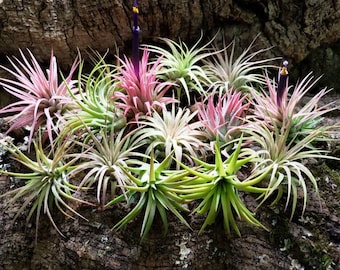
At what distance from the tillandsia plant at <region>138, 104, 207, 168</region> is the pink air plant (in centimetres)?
3

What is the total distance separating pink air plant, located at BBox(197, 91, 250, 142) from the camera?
129 cm

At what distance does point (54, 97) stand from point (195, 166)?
0.49m

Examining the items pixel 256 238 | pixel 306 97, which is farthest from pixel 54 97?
pixel 306 97

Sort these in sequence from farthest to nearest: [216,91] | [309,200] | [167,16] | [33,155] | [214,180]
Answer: [167,16] < [216,91] < [33,155] < [309,200] < [214,180]

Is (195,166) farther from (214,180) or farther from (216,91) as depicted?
(216,91)

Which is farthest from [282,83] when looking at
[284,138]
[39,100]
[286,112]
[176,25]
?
[39,100]

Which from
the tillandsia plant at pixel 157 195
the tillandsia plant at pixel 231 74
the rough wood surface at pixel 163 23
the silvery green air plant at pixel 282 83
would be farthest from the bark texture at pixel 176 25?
the tillandsia plant at pixel 157 195

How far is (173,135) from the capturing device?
4.18 feet

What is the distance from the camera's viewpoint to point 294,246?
1167mm

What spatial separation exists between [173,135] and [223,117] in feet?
0.53

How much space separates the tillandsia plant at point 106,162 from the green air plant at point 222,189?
0.62 feet

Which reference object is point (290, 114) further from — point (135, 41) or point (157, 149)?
point (135, 41)

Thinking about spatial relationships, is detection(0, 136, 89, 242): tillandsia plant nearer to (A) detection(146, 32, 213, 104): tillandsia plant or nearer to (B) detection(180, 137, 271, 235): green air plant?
(B) detection(180, 137, 271, 235): green air plant

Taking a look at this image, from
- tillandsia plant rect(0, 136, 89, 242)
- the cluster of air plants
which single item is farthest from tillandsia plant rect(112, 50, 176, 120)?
tillandsia plant rect(0, 136, 89, 242)
